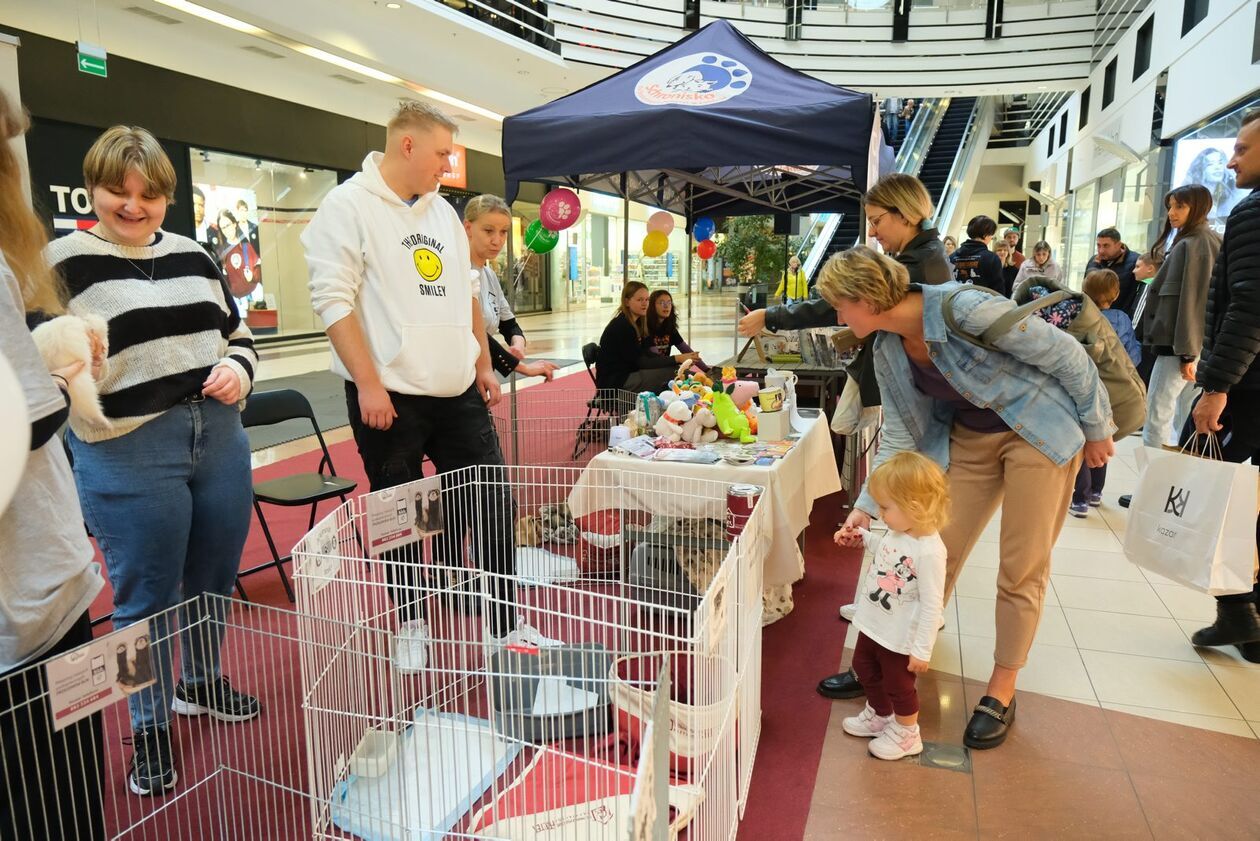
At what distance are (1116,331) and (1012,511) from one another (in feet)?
8.74

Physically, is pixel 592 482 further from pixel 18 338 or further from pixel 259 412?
pixel 18 338

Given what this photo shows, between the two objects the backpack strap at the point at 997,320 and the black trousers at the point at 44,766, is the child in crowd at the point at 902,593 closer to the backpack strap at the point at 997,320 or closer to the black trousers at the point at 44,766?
the backpack strap at the point at 997,320

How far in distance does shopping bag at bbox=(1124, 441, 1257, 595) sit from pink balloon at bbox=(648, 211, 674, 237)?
231 inches

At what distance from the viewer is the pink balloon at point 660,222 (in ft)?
26.1

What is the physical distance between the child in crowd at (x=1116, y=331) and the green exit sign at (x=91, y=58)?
7622 millimetres

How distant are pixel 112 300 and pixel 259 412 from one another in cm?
153

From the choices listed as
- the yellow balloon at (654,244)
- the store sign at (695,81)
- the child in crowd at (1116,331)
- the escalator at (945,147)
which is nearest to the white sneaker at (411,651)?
the store sign at (695,81)

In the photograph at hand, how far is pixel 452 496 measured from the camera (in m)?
→ 2.30

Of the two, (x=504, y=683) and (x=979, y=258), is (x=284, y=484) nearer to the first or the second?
(x=504, y=683)

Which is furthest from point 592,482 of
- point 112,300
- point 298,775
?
point 112,300

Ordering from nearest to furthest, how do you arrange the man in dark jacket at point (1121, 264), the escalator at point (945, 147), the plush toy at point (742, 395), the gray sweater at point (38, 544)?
the gray sweater at point (38, 544) → the plush toy at point (742, 395) → the man in dark jacket at point (1121, 264) → the escalator at point (945, 147)

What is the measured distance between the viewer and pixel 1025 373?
82.2 inches

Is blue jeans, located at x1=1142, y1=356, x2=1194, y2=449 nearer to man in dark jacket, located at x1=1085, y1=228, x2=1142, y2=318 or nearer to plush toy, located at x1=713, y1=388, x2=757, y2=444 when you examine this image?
man in dark jacket, located at x1=1085, y1=228, x2=1142, y2=318

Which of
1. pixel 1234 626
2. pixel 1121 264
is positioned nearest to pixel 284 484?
pixel 1234 626
